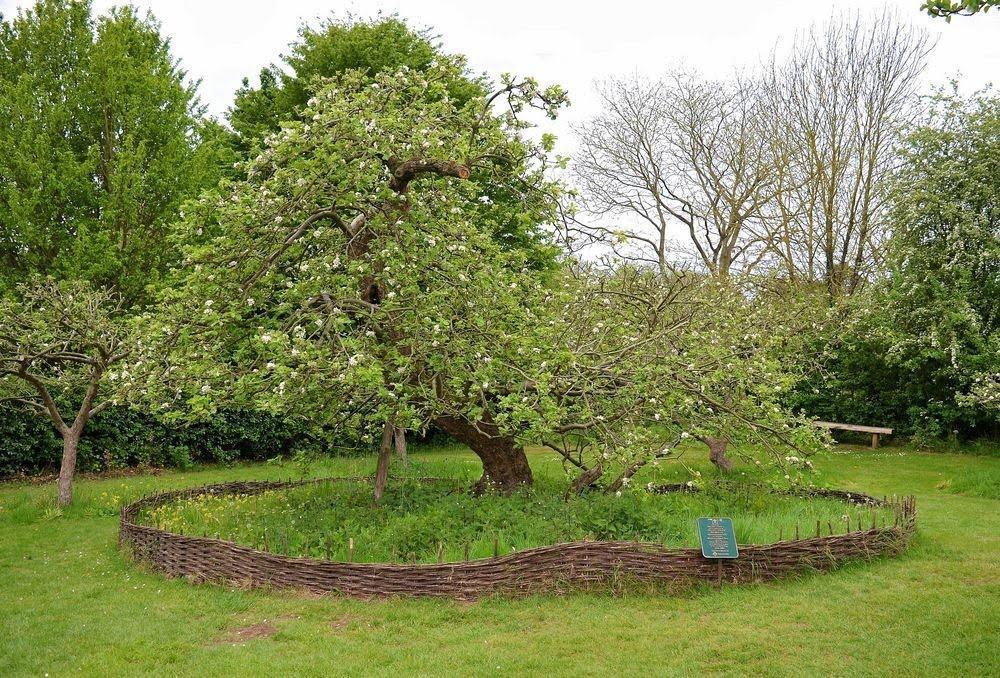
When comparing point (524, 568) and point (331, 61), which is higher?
point (331, 61)

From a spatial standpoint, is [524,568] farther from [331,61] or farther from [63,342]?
[331,61]

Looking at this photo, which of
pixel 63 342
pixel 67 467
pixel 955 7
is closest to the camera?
pixel 955 7

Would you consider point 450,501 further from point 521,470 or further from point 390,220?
point 390,220

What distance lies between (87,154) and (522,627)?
16.6 m

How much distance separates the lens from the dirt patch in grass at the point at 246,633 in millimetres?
6500

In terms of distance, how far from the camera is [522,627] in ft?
21.9

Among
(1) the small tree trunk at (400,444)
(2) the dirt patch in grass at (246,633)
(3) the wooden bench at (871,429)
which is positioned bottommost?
(2) the dirt patch in grass at (246,633)

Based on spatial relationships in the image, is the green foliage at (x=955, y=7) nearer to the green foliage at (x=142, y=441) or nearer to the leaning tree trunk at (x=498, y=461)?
the leaning tree trunk at (x=498, y=461)

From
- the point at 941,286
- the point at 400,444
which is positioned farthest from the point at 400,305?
the point at 941,286

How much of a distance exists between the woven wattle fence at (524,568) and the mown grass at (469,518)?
25 centimetres

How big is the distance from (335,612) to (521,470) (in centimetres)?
452

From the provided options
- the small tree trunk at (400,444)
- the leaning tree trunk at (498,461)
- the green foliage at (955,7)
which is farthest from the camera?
the small tree trunk at (400,444)

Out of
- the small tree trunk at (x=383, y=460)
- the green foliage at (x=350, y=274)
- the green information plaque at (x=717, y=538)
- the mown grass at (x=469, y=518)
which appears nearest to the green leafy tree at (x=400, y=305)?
the green foliage at (x=350, y=274)

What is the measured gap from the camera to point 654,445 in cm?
902
